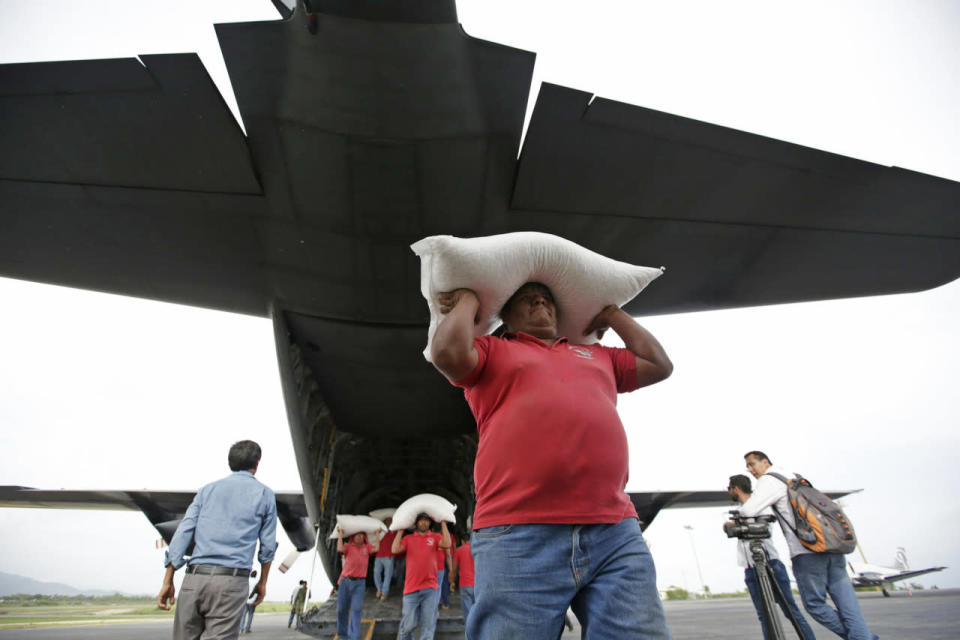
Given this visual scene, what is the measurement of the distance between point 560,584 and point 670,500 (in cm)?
1083

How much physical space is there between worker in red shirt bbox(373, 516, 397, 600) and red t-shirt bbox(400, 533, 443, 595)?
1.20m

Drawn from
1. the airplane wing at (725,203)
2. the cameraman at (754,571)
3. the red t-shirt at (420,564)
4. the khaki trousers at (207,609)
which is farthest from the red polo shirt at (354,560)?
the airplane wing at (725,203)

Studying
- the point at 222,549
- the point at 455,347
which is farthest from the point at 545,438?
the point at 222,549

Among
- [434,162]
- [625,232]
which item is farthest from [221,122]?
[625,232]

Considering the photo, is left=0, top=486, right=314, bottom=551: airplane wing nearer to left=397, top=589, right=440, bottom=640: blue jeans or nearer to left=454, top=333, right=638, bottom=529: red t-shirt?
left=397, top=589, right=440, bottom=640: blue jeans

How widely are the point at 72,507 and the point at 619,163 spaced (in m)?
13.7

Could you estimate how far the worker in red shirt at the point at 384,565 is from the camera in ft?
23.5

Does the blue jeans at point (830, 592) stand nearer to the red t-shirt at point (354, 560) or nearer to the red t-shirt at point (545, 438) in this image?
the red t-shirt at point (545, 438)

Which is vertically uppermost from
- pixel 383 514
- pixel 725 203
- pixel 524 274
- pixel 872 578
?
pixel 725 203

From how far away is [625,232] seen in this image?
3.18 metres

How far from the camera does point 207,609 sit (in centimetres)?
304

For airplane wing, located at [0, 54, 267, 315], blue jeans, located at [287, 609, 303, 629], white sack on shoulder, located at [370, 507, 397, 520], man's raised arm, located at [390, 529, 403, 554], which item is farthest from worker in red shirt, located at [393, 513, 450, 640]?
airplane wing, located at [0, 54, 267, 315]

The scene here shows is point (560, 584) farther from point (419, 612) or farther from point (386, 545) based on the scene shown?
point (386, 545)

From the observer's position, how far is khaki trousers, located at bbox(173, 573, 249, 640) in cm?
303
